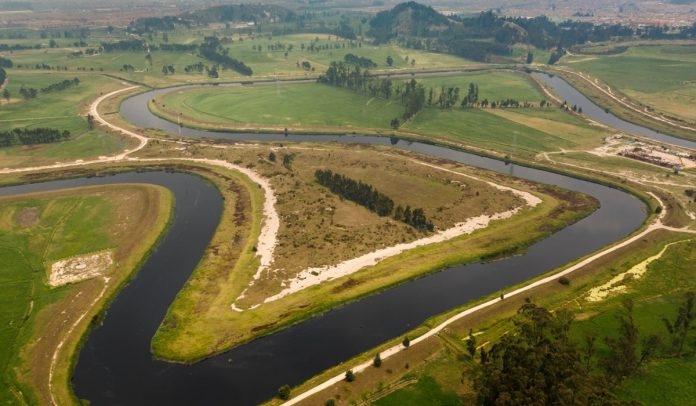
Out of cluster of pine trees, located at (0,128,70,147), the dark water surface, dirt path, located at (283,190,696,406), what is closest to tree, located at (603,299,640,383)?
dirt path, located at (283,190,696,406)

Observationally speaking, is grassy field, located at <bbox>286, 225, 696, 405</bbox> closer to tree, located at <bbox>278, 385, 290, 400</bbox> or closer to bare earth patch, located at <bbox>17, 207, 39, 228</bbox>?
tree, located at <bbox>278, 385, 290, 400</bbox>

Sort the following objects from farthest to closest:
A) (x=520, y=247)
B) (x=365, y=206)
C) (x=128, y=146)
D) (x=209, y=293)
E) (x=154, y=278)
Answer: (x=128, y=146), (x=365, y=206), (x=520, y=247), (x=154, y=278), (x=209, y=293)

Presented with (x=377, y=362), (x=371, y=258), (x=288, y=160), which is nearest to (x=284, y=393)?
(x=377, y=362)

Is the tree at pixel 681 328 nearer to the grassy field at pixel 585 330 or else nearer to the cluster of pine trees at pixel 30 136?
the grassy field at pixel 585 330

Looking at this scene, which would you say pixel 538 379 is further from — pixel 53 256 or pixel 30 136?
pixel 30 136

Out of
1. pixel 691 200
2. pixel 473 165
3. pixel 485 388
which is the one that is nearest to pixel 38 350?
pixel 485 388

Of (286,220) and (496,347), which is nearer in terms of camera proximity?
(496,347)

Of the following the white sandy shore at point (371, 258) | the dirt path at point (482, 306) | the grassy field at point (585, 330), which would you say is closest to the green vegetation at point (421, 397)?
the grassy field at point (585, 330)

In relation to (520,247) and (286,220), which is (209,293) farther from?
(520,247)
